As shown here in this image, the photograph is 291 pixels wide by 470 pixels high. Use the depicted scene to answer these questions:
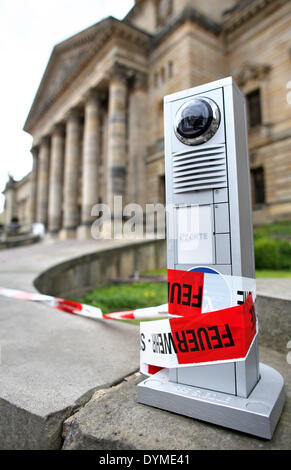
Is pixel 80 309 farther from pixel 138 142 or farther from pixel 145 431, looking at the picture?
pixel 138 142

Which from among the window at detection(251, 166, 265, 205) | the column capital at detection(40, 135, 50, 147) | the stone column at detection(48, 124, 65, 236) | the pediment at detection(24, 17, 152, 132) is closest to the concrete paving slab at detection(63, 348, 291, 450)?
the window at detection(251, 166, 265, 205)

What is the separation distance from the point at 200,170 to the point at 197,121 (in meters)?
0.29

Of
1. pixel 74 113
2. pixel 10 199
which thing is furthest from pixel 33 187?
pixel 10 199

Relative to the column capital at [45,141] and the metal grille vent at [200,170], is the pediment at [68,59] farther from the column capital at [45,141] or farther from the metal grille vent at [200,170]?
the metal grille vent at [200,170]

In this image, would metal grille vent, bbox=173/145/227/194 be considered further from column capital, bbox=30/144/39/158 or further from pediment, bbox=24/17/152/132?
column capital, bbox=30/144/39/158

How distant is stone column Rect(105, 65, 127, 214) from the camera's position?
792 inches

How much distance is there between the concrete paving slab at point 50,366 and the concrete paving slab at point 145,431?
0.44ft

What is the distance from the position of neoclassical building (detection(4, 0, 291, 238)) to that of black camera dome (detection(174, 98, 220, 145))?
15.8 meters

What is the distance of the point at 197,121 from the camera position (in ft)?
5.55

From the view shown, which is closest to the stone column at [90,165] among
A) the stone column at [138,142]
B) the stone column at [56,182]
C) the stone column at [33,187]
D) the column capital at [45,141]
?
the stone column at [138,142]

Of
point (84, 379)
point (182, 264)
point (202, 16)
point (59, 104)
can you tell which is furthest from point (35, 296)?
point (59, 104)

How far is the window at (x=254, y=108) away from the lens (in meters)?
18.6
